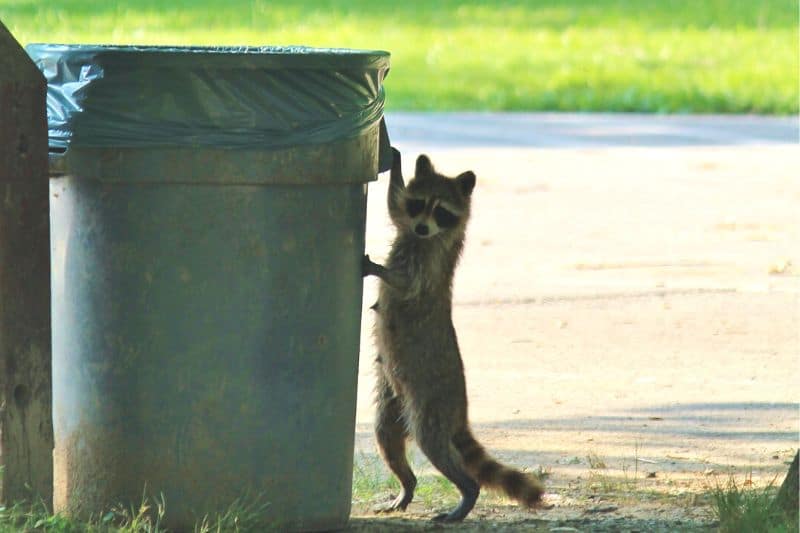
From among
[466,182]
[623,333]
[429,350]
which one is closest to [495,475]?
[429,350]

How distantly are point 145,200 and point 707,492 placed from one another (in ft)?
7.34

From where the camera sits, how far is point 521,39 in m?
24.7

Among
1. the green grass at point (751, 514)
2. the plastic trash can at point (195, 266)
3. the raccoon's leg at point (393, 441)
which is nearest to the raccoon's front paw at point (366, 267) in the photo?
the plastic trash can at point (195, 266)

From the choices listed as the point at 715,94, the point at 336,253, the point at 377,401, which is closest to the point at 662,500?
the point at 377,401

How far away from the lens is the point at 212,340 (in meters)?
4.32

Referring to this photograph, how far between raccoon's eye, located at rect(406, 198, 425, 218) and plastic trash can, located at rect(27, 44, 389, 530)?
24.7 inches

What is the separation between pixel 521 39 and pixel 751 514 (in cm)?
2066

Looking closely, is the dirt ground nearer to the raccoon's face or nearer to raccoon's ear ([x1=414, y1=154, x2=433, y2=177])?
the raccoon's face

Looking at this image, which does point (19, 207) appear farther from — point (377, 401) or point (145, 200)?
point (377, 401)

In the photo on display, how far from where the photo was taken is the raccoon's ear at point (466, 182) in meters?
5.24

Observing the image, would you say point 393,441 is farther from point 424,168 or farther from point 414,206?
point 424,168

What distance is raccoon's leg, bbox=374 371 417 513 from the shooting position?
16.9 feet

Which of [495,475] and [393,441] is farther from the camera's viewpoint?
[393,441]

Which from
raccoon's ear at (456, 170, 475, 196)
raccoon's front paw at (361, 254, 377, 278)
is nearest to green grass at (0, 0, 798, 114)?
raccoon's ear at (456, 170, 475, 196)
